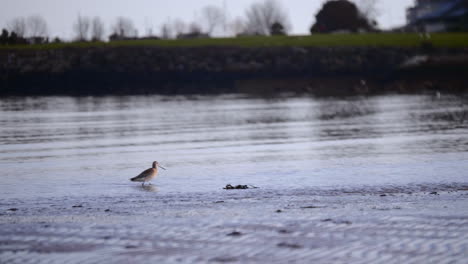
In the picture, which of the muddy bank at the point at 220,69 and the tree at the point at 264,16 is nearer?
the muddy bank at the point at 220,69

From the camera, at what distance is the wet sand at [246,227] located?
1051 centimetres

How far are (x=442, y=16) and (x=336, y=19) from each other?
16066 millimetres

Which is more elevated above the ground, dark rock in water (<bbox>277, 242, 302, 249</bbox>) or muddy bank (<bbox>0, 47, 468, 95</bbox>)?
muddy bank (<bbox>0, 47, 468, 95</bbox>)

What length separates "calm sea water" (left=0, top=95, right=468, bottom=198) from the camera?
18172mm

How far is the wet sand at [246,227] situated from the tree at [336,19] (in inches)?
3895

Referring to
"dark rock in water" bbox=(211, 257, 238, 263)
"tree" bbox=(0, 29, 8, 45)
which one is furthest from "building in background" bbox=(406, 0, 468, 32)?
"dark rock in water" bbox=(211, 257, 238, 263)

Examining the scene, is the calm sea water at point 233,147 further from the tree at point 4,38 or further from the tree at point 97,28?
the tree at point 97,28

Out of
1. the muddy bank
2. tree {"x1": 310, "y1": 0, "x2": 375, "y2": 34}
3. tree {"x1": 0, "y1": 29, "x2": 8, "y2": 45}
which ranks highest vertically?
tree {"x1": 310, "y1": 0, "x2": 375, "y2": 34}

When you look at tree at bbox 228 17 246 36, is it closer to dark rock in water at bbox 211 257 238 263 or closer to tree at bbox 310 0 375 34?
tree at bbox 310 0 375 34

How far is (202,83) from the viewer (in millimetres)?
79000

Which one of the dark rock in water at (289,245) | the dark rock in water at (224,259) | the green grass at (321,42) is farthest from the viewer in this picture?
the green grass at (321,42)

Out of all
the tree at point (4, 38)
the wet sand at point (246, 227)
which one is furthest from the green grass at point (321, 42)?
the wet sand at point (246, 227)

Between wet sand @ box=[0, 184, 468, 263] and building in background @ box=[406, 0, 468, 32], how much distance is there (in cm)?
9928

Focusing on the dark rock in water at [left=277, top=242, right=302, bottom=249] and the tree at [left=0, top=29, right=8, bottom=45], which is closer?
the dark rock in water at [left=277, top=242, right=302, bottom=249]
